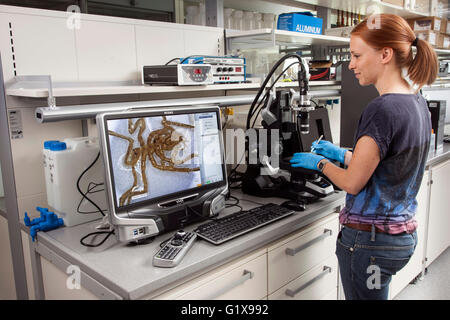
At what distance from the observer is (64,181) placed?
1476mm

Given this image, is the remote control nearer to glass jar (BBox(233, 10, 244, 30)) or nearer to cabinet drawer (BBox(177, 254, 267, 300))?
cabinet drawer (BBox(177, 254, 267, 300))

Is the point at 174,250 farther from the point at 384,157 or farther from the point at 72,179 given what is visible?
the point at 384,157

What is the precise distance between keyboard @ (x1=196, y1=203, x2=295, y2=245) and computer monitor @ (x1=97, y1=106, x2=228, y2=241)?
9 cm

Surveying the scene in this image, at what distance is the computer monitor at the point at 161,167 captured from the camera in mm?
1304

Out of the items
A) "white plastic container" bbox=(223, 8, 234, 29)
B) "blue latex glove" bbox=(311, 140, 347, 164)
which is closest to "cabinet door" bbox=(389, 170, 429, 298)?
"blue latex glove" bbox=(311, 140, 347, 164)

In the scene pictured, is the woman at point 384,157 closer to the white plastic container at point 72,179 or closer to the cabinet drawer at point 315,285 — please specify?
the cabinet drawer at point 315,285

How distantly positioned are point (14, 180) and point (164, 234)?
665 mm

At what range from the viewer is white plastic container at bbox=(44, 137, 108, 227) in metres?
1.47

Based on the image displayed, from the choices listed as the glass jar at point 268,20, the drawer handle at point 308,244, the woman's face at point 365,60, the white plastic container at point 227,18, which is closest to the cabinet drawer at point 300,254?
the drawer handle at point 308,244

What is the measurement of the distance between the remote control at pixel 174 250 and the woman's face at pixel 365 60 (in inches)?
32.3
